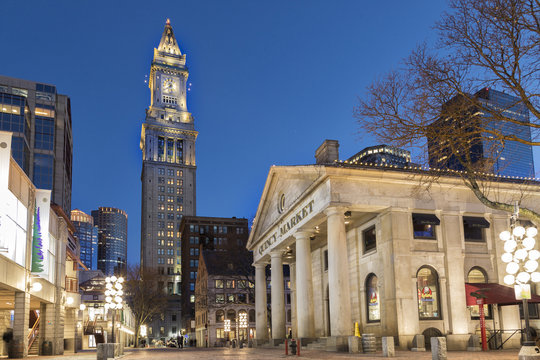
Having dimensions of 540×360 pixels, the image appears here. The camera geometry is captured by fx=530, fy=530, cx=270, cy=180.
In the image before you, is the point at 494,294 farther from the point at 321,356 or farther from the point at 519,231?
the point at 519,231

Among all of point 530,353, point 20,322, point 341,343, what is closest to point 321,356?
point 341,343

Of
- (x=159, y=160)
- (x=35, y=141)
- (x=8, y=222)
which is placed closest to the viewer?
(x=8, y=222)

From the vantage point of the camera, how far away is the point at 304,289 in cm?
3334

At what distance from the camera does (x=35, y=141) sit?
12025 cm

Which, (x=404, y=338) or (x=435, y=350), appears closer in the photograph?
(x=435, y=350)

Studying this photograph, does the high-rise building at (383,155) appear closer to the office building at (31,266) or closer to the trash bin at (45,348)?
the office building at (31,266)

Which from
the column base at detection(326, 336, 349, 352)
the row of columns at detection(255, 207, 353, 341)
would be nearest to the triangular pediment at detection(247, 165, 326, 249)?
the row of columns at detection(255, 207, 353, 341)

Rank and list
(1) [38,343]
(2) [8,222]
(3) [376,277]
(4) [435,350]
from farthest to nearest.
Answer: (1) [38,343], (3) [376,277], (2) [8,222], (4) [435,350]

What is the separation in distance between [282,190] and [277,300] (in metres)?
9.08

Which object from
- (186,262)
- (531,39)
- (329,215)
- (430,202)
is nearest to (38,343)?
(329,215)

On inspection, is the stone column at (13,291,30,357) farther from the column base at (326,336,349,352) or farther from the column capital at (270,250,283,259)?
the column capital at (270,250,283,259)

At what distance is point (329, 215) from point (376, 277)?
552cm

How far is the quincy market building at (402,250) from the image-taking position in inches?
1125

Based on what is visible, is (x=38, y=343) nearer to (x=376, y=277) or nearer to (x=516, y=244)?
(x=376, y=277)
